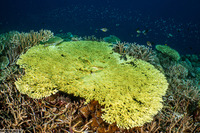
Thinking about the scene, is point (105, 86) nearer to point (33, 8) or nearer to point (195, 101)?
point (195, 101)

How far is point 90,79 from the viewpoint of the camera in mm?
2639

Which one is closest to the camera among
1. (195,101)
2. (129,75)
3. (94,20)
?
(129,75)

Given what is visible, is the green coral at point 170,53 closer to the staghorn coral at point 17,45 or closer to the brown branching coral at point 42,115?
the brown branching coral at point 42,115

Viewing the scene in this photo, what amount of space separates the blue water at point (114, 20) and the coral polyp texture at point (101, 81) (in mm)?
13897

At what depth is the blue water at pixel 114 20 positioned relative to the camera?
34188 millimetres

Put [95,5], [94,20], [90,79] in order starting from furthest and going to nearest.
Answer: [95,5]
[94,20]
[90,79]

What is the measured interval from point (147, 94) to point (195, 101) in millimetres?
3092

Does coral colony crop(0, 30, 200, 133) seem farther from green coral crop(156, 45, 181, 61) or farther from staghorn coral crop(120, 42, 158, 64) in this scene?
green coral crop(156, 45, 181, 61)

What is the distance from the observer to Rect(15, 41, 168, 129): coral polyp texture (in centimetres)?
223

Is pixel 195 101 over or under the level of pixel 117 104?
under

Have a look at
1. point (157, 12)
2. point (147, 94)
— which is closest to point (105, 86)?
point (147, 94)

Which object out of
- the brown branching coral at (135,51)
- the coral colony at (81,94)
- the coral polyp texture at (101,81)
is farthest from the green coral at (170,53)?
the coral polyp texture at (101,81)

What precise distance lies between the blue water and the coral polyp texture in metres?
13.9

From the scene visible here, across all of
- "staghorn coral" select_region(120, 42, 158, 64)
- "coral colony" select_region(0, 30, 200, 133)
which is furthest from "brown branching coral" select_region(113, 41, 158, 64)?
"coral colony" select_region(0, 30, 200, 133)
